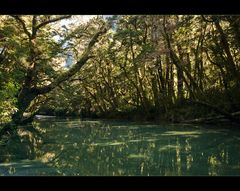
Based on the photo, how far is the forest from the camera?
10.2 m

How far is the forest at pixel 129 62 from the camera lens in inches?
400

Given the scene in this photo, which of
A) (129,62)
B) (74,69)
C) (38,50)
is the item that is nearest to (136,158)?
(74,69)

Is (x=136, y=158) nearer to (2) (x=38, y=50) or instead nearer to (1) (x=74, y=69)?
(1) (x=74, y=69)

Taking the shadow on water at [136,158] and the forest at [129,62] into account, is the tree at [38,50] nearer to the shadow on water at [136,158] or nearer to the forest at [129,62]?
the forest at [129,62]

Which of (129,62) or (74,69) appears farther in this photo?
(129,62)

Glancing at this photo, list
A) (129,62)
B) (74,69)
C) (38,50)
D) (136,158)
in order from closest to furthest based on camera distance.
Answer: (136,158), (38,50), (74,69), (129,62)

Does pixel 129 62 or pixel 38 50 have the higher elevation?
pixel 129 62

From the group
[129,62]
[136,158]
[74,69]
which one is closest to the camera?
[136,158]

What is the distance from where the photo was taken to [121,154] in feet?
21.3

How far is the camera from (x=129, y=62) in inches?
790

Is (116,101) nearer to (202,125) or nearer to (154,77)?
(154,77)

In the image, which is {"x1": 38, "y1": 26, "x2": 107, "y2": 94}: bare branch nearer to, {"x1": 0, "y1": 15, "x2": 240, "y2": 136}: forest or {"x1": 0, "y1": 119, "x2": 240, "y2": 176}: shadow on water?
{"x1": 0, "y1": 15, "x2": 240, "y2": 136}: forest

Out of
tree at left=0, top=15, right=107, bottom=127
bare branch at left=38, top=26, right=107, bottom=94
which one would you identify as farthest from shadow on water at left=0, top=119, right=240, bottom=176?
bare branch at left=38, top=26, right=107, bottom=94
